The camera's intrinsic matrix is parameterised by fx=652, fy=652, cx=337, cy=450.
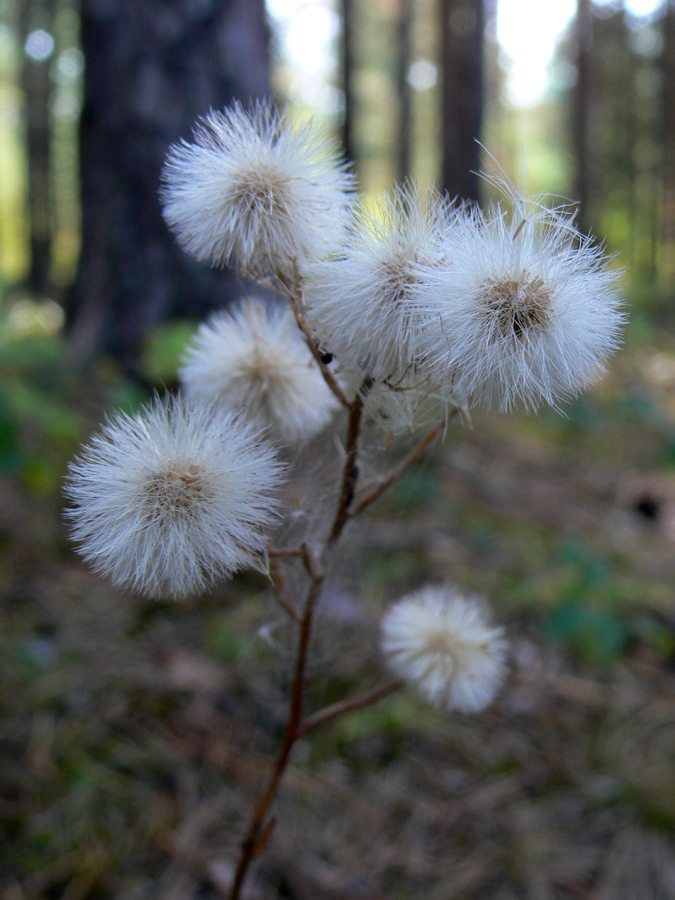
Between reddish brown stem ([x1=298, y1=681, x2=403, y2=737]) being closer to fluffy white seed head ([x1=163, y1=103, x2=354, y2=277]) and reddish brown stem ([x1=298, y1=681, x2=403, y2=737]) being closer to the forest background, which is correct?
the forest background

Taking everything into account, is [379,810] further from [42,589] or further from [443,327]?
[443,327]

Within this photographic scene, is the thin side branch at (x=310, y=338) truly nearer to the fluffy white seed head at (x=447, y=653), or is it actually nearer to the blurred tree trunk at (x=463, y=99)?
the fluffy white seed head at (x=447, y=653)

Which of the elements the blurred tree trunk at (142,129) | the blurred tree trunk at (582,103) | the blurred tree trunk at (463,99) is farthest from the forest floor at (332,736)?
the blurred tree trunk at (582,103)

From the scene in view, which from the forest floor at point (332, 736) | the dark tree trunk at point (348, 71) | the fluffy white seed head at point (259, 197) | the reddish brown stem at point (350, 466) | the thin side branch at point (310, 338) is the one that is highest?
the dark tree trunk at point (348, 71)

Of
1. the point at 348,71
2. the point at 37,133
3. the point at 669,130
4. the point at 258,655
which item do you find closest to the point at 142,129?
the point at 258,655

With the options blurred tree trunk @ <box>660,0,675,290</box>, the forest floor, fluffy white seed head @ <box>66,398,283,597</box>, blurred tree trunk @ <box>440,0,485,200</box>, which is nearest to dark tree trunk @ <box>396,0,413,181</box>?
blurred tree trunk @ <box>660,0,675,290</box>

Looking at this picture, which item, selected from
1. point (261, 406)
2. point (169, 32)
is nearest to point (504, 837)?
point (261, 406)

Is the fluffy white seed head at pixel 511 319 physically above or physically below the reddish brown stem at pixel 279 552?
above

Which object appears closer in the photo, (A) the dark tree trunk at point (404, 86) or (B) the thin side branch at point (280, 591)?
(B) the thin side branch at point (280, 591)
